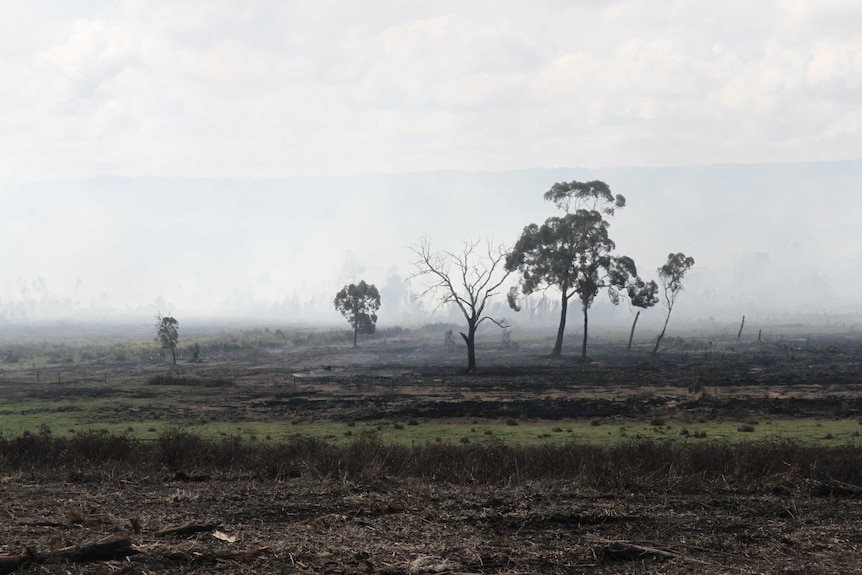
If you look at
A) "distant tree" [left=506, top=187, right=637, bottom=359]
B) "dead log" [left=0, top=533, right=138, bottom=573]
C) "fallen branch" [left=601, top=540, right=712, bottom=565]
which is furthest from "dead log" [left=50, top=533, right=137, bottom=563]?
"distant tree" [left=506, top=187, right=637, bottom=359]

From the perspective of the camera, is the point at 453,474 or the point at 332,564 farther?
the point at 453,474

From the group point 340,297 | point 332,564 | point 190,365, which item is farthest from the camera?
point 340,297

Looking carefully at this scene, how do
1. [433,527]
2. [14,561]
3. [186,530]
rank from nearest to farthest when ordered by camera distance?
[14,561]
[186,530]
[433,527]

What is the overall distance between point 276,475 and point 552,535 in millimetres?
7346

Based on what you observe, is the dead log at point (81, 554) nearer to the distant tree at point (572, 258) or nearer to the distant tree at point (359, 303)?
the distant tree at point (572, 258)

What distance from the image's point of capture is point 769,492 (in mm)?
15375

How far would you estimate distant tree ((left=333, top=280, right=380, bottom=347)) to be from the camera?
117 m

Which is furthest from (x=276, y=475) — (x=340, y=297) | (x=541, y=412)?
(x=340, y=297)

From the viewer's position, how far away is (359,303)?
117938mm

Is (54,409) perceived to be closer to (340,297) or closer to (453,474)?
(453,474)

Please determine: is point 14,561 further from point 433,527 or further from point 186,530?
point 433,527

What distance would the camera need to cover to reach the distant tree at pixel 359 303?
384ft

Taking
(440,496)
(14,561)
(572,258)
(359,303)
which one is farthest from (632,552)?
(359,303)

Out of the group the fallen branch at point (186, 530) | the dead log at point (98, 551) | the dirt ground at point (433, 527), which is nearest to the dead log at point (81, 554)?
the dead log at point (98, 551)
